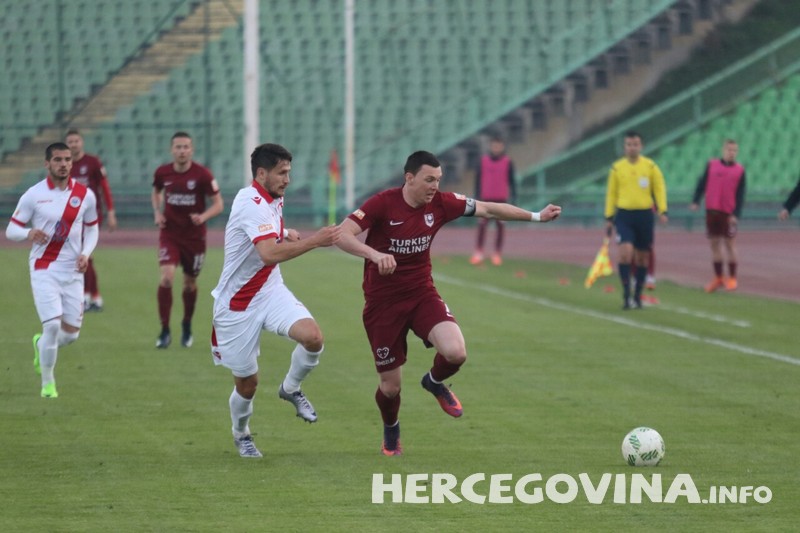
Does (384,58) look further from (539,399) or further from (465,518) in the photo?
(465,518)

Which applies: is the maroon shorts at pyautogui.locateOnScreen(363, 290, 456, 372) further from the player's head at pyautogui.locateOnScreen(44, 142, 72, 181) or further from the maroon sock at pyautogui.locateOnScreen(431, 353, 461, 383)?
the player's head at pyautogui.locateOnScreen(44, 142, 72, 181)

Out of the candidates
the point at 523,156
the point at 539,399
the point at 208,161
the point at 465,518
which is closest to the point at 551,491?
the point at 465,518

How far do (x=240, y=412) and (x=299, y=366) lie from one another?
0.59 metres

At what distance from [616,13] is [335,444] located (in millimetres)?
31172

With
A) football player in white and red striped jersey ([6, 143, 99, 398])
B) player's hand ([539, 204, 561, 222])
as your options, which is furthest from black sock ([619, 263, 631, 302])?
player's hand ([539, 204, 561, 222])

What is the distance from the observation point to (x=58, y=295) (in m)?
11.4

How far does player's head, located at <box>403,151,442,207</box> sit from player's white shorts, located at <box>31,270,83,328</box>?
367cm

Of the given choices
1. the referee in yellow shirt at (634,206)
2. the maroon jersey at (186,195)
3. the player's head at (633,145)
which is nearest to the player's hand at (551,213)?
the maroon jersey at (186,195)

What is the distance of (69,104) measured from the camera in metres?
37.4

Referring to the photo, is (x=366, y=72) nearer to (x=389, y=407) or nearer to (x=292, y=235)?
(x=292, y=235)

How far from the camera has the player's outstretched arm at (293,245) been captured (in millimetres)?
8219

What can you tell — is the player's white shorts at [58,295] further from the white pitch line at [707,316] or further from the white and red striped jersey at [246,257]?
the white pitch line at [707,316]

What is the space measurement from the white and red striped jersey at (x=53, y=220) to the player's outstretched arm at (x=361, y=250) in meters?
3.54

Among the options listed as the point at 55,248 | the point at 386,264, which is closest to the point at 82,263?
the point at 55,248
